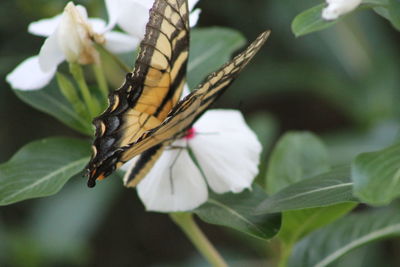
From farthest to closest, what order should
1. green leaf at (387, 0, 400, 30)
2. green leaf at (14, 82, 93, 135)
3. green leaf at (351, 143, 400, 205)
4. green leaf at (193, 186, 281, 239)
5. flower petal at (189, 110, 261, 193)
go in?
1. green leaf at (14, 82, 93, 135)
2. flower petal at (189, 110, 261, 193)
3. green leaf at (193, 186, 281, 239)
4. green leaf at (387, 0, 400, 30)
5. green leaf at (351, 143, 400, 205)

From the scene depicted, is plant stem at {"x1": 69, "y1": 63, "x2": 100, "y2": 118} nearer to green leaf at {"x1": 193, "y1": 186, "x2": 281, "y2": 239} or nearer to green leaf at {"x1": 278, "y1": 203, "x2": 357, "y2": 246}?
green leaf at {"x1": 193, "y1": 186, "x2": 281, "y2": 239}

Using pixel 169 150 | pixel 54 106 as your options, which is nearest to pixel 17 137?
pixel 54 106

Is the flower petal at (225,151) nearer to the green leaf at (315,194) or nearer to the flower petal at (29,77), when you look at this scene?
the green leaf at (315,194)

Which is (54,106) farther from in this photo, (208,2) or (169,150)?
(208,2)

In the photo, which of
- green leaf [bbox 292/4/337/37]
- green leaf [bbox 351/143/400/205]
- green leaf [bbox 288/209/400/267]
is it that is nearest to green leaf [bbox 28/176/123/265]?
green leaf [bbox 288/209/400/267]

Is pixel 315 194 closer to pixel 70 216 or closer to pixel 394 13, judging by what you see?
pixel 394 13

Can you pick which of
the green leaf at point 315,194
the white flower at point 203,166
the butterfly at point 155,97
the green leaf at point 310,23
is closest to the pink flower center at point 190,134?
the white flower at point 203,166
